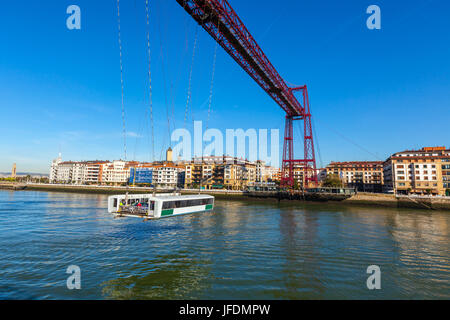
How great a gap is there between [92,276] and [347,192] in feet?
171

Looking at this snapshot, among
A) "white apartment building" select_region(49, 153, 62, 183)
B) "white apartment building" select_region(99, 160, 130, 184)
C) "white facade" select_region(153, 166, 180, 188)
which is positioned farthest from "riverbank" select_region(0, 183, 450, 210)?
"white apartment building" select_region(49, 153, 62, 183)

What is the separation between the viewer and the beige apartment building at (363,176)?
87.8 meters

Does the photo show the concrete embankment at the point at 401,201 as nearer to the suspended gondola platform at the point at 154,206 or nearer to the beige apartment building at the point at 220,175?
the beige apartment building at the point at 220,175

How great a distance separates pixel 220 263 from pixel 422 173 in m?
70.3

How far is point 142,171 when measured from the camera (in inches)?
4284

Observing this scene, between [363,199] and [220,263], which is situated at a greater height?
[363,199]

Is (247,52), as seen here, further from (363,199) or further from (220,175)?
(220,175)

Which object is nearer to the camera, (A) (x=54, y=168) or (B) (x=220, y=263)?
(B) (x=220, y=263)

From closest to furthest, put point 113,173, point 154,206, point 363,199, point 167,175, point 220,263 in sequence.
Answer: point 220,263, point 154,206, point 363,199, point 167,175, point 113,173

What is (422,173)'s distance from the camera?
60.2 metres

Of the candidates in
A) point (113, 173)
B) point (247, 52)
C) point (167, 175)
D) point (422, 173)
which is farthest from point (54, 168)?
point (422, 173)

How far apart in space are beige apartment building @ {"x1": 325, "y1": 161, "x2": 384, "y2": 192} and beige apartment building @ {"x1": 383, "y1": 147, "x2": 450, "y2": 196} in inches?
868

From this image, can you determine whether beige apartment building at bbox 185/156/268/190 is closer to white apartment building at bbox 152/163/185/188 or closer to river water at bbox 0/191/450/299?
white apartment building at bbox 152/163/185/188
